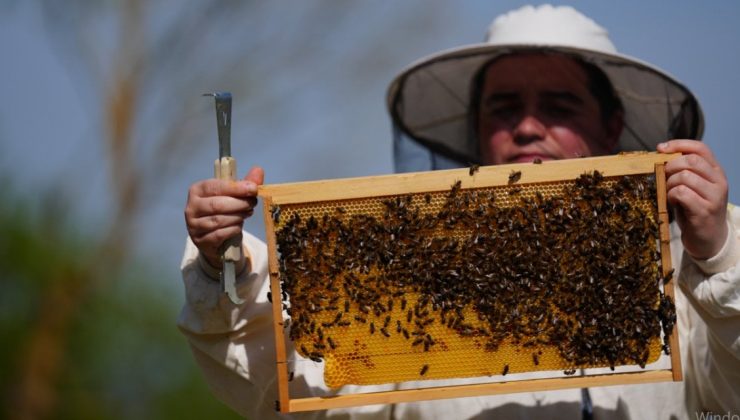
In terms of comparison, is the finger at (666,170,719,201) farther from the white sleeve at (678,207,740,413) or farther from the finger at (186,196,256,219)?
the finger at (186,196,256,219)

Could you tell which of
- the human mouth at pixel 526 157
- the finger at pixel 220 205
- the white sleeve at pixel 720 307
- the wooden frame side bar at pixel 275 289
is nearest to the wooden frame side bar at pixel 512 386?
the wooden frame side bar at pixel 275 289

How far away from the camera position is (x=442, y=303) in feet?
12.0

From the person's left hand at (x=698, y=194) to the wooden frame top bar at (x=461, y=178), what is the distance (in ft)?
0.19

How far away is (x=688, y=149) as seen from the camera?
3646 millimetres

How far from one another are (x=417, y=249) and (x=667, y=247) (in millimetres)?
883

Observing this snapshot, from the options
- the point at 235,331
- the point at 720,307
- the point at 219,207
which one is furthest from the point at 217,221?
the point at 720,307

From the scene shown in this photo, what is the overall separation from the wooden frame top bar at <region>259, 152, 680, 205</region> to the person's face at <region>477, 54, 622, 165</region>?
0.95m

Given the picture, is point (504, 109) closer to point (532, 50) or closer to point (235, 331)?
point (532, 50)

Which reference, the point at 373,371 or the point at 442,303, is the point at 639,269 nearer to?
the point at 442,303

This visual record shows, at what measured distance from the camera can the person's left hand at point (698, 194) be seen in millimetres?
3609

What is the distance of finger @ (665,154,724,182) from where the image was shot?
3.61m

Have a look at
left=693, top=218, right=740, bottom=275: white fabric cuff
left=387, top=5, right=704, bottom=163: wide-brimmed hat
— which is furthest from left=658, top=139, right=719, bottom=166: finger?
left=387, top=5, right=704, bottom=163: wide-brimmed hat

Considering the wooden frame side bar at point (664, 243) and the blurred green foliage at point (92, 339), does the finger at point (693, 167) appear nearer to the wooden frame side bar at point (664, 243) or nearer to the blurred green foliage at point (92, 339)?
the wooden frame side bar at point (664, 243)

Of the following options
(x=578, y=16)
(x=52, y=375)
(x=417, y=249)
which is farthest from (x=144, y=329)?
(x=417, y=249)
